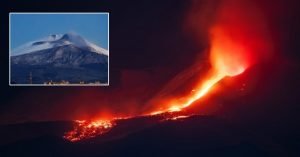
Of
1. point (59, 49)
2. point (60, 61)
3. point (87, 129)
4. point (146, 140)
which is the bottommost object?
point (146, 140)

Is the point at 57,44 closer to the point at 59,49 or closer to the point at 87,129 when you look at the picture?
the point at 59,49

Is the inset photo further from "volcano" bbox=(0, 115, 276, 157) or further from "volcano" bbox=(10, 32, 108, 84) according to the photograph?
"volcano" bbox=(0, 115, 276, 157)

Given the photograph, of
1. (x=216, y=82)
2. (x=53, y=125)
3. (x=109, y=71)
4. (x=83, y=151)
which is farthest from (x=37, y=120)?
(x=216, y=82)

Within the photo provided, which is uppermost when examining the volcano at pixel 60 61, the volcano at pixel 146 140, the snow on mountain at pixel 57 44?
the snow on mountain at pixel 57 44

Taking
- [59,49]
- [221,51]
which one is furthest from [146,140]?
[59,49]

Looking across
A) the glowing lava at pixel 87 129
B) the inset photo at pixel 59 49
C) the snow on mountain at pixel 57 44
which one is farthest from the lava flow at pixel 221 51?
the snow on mountain at pixel 57 44

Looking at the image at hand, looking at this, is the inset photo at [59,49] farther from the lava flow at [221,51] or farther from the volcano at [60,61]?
the lava flow at [221,51]
